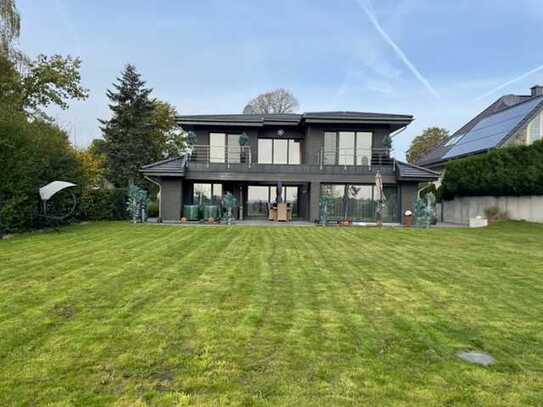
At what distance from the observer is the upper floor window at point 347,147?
20953mm

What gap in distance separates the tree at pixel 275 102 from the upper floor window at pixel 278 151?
21.0m

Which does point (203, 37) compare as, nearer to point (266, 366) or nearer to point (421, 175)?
point (421, 175)

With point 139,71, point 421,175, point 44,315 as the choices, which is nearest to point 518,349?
point 44,315

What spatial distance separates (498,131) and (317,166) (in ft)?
36.5

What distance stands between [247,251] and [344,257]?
7.28 ft

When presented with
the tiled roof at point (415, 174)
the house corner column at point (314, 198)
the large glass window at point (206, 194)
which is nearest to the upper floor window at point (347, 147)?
the house corner column at point (314, 198)

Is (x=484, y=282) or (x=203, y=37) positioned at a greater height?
(x=203, y=37)

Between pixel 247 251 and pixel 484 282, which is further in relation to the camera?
pixel 247 251

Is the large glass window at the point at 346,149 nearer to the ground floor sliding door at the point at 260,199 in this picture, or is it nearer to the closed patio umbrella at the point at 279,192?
the closed patio umbrella at the point at 279,192

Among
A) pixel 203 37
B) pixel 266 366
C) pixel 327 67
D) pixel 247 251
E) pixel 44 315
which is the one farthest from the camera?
pixel 327 67

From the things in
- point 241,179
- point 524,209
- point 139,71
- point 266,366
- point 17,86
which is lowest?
point 266,366

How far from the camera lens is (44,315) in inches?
171

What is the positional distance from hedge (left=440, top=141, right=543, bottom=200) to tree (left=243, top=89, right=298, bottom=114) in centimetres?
2309

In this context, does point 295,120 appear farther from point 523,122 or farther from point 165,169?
point 523,122
